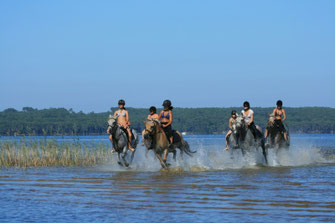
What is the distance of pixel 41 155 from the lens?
2316 centimetres

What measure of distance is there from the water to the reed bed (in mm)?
3968

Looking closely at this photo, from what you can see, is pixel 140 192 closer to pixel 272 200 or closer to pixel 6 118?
pixel 272 200

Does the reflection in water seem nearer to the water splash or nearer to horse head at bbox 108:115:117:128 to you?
horse head at bbox 108:115:117:128

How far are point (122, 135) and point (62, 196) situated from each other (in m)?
7.18

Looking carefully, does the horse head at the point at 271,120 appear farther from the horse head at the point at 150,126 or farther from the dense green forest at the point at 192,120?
the dense green forest at the point at 192,120

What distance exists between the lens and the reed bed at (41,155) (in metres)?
22.3

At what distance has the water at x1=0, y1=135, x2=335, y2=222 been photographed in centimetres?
949

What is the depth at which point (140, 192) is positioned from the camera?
41.4ft

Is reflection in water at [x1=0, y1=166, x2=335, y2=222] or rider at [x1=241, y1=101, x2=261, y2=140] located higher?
rider at [x1=241, y1=101, x2=261, y2=140]

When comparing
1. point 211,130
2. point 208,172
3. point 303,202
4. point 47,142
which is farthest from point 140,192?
point 211,130

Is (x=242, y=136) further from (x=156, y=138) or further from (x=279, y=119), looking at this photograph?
(x=156, y=138)

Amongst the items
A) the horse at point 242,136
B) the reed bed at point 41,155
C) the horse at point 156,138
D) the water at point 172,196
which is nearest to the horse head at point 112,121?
the horse at point 156,138

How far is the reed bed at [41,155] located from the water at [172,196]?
397 cm

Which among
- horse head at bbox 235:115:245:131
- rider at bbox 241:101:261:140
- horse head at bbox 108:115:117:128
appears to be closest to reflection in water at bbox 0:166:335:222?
horse head at bbox 108:115:117:128
